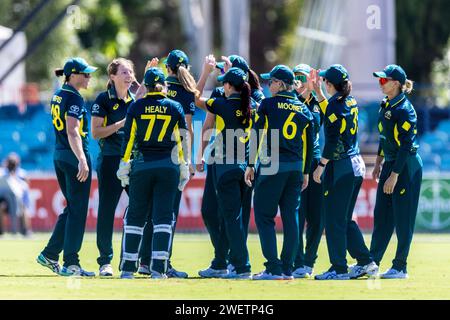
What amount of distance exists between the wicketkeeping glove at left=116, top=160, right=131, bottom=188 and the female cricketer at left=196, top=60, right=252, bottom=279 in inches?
40.6

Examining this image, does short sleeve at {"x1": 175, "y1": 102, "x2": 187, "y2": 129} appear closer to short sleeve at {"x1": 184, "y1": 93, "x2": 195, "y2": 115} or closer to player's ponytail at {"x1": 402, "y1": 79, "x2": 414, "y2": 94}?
short sleeve at {"x1": 184, "y1": 93, "x2": 195, "y2": 115}

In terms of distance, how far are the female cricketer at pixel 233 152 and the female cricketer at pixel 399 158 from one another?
1.64 m

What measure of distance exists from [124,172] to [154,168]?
1.19ft

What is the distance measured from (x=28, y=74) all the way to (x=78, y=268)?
109 ft

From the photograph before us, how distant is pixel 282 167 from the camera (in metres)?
14.1

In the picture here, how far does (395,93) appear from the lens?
14766 mm

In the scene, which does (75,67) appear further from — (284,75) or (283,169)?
(283,169)

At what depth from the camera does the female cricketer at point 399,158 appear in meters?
14.6

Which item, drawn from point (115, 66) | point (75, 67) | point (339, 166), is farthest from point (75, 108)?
point (339, 166)

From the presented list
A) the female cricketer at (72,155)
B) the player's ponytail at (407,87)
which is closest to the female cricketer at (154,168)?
the female cricketer at (72,155)

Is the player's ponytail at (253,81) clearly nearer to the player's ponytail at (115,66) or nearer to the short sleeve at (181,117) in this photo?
the short sleeve at (181,117)

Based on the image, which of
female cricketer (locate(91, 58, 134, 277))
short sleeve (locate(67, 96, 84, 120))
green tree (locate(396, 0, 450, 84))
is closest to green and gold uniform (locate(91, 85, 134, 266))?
female cricketer (locate(91, 58, 134, 277))

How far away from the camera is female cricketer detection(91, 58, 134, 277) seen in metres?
14.7

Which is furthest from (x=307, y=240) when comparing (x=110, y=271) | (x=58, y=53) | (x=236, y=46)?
(x=58, y=53)
